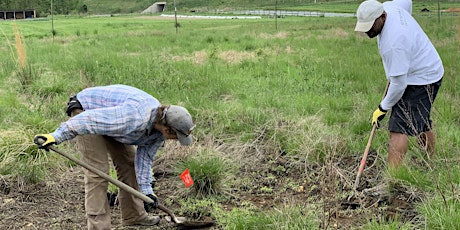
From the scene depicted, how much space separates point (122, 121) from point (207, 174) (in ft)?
4.29

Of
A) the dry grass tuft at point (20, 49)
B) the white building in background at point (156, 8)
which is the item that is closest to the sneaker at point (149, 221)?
the dry grass tuft at point (20, 49)

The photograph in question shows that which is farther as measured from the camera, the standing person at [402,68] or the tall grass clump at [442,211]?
the standing person at [402,68]

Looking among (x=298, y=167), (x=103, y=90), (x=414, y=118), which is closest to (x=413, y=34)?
(x=414, y=118)

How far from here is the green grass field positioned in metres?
3.90

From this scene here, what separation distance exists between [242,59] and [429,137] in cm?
620

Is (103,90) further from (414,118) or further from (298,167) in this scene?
(414,118)

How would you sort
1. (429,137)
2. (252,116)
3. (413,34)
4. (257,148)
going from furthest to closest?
(252,116)
(257,148)
(429,137)
(413,34)

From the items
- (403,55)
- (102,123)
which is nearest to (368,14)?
(403,55)

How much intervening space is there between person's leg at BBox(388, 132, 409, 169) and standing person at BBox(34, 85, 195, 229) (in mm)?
1792

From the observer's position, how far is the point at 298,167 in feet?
15.9

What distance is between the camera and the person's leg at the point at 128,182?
3.90 meters

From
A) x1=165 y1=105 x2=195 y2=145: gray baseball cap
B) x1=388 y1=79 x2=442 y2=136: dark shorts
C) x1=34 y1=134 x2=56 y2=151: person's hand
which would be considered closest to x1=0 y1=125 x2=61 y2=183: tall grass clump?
x1=34 y1=134 x2=56 y2=151: person's hand

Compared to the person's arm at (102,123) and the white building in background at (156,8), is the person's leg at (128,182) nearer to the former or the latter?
the person's arm at (102,123)

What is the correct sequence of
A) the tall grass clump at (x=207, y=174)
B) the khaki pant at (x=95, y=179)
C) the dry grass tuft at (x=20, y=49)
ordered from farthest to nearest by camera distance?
1. the dry grass tuft at (x=20, y=49)
2. the tall grass clump at (x=207, y=174)
3. the khaki pant at (x=95, y=179)
